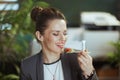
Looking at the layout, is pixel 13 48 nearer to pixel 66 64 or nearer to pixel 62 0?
pixel 62 0

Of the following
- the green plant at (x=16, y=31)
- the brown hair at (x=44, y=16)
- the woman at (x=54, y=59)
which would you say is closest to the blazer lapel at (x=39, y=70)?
the woman at (x=54, y=59)

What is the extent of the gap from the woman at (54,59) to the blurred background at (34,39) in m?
0.06

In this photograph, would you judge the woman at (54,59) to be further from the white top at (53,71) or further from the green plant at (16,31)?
the green plant at (16,31)

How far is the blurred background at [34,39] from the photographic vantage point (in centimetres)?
148

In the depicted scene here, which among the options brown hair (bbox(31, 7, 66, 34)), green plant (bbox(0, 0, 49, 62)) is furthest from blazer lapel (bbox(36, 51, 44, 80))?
green plant (bbox(0, 0, 49, 62))

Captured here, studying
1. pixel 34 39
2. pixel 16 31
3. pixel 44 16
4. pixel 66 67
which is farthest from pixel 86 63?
pixel 16 31

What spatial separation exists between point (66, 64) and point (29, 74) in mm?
155

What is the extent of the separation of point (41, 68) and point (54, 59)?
6 centimetres

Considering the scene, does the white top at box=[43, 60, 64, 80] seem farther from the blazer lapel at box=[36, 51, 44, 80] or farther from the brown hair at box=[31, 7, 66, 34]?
the brown hair at box=[31, 7, 66, 34]

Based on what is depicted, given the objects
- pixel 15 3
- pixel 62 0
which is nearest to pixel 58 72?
pixel 62 0

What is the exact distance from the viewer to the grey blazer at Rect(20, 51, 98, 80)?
1055 mm

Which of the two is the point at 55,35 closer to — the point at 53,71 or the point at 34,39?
the point at 53,71

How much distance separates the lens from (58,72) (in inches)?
41.2

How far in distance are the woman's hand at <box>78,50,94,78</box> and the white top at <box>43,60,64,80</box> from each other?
87mm
